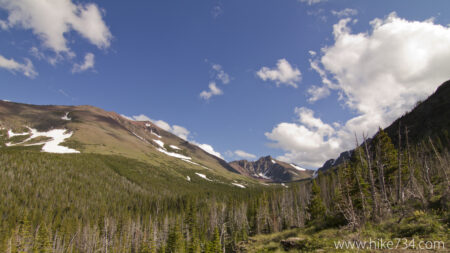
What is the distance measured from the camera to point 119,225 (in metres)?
89.4

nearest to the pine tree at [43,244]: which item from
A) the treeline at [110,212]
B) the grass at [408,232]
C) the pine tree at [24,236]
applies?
the treeline at [110,212]

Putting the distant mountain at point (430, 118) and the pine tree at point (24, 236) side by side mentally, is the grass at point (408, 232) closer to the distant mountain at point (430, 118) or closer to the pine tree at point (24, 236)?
the pine tree at point (24, 236)

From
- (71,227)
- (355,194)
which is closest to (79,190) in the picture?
(71,227)

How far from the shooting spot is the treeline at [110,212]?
72438mm

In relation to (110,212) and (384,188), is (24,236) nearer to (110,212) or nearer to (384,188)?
(110,212)

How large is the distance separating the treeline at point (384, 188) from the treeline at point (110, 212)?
27241mm

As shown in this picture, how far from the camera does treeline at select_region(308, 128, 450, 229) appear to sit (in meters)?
20.9

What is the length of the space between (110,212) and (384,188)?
13240 centimetres

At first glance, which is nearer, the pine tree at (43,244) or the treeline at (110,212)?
the pine tree at (43,244)

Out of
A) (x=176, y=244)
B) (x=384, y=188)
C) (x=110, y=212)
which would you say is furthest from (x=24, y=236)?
(x=384, y=188)

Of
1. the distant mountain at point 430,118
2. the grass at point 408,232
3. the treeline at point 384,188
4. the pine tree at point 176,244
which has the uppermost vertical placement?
the distant mountain at point 430,118

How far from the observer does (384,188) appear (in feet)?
81.2

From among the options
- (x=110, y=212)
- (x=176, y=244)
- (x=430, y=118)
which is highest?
(x=430, y=118)

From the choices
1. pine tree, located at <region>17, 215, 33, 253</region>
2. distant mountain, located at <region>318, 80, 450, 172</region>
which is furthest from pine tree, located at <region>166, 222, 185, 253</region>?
distant mountain, located at <region>318, 80, 450, 172</region>
